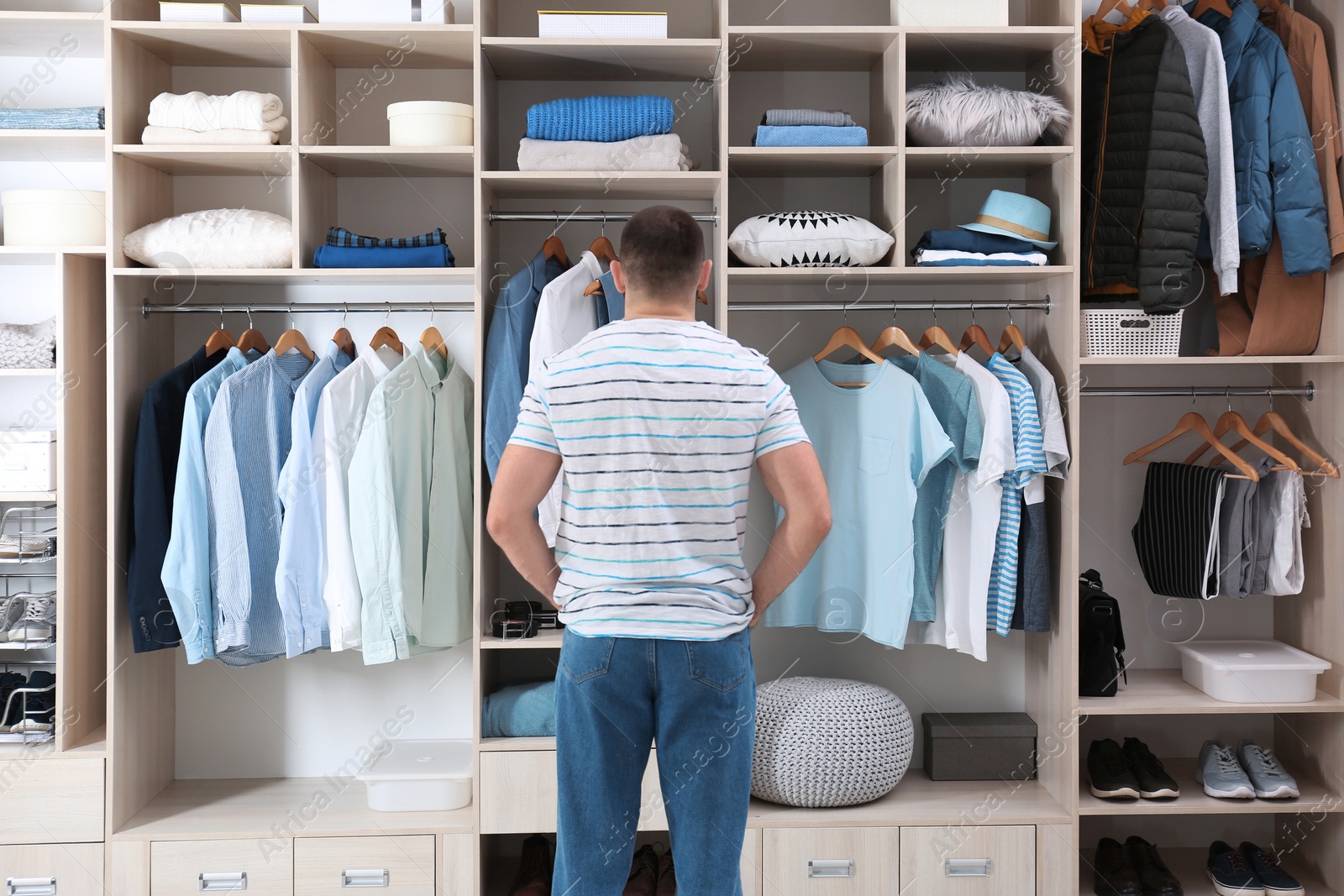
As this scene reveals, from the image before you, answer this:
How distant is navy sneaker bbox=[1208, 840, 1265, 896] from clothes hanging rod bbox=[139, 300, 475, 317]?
2578 millimetres

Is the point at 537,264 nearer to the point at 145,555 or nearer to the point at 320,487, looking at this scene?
the point at 320,487

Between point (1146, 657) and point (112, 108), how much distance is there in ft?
10.8

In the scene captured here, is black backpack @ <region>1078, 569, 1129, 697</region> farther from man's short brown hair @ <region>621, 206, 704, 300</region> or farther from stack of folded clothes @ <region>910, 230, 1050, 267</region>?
man's short brown hair @ <region>621, 206, 704, 300</region>

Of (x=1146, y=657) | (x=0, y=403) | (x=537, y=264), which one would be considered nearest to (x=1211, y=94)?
(x=1146, y=657)

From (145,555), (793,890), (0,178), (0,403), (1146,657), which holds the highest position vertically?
(0,178)

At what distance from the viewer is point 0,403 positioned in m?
2.89

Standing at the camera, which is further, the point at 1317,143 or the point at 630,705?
the point at 1317,143

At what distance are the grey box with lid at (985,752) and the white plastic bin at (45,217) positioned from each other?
8.82 feet

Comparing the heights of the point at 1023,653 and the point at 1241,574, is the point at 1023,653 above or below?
below

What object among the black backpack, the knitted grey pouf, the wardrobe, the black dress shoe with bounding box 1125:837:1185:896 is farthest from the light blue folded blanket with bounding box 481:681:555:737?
the black dress shoe with bounding box 1125:837:1185:896

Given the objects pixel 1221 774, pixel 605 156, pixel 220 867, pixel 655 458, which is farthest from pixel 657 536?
pixel 1221 774

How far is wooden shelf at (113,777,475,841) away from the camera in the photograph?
2.56m

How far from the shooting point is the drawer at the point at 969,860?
255 cm

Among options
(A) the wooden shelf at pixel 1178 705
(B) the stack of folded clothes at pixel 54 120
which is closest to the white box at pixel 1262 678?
(A) the wooden shelf at pixel 1178 705
